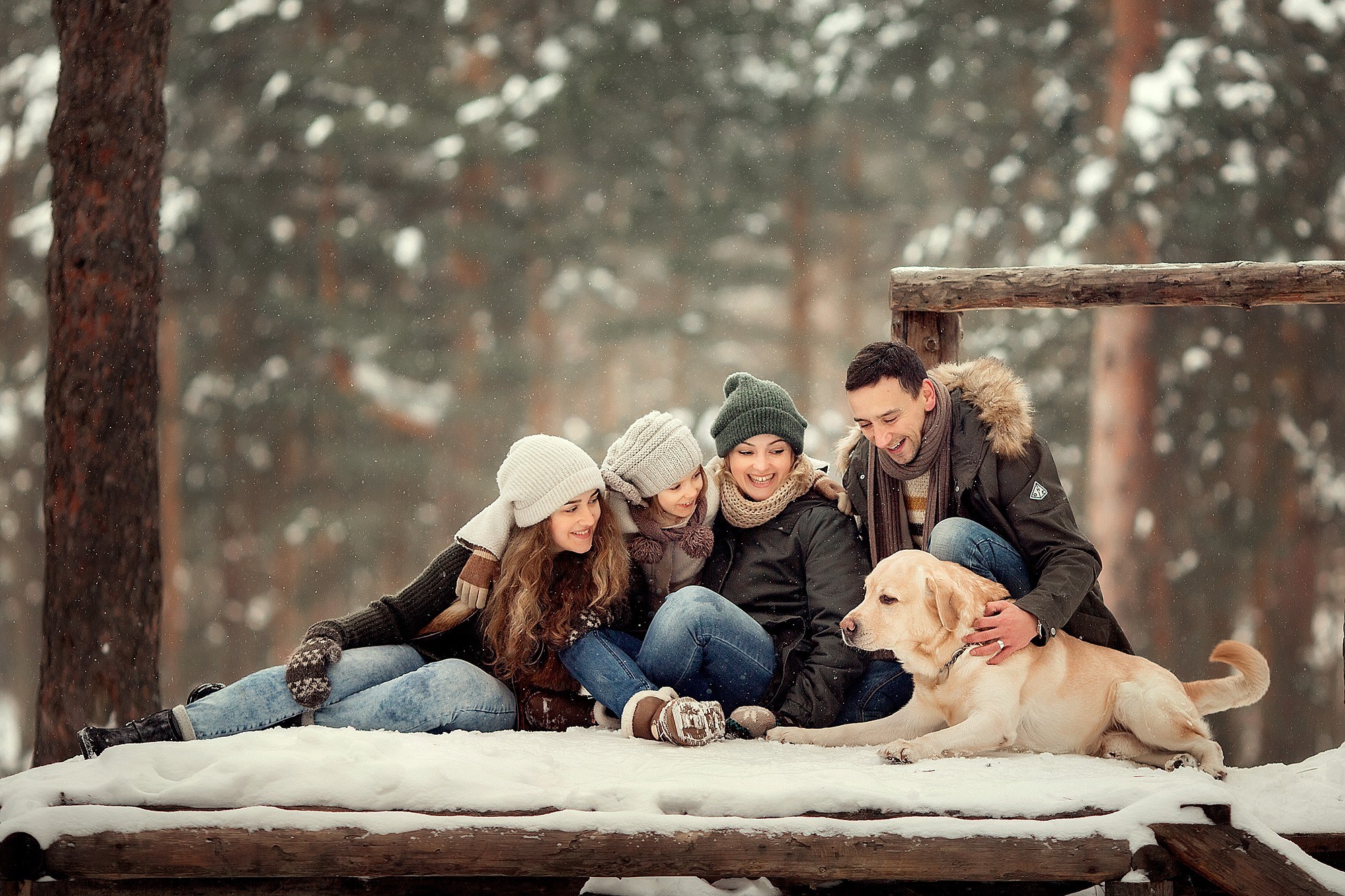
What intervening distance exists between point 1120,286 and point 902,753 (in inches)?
84.2

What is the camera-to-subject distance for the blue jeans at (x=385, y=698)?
3381mm

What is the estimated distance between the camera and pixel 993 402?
3717mm

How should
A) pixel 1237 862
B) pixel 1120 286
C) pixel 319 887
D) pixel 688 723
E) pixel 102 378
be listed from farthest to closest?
pixel 102 378
pixel 1120 286
pixel 688 723
pixel 319 887
pixel 1237 862

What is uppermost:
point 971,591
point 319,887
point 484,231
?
point 484,231

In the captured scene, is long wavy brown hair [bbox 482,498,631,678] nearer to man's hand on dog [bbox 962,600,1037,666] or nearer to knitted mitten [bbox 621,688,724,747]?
knitted mitten [bbox 621,688,724,747]

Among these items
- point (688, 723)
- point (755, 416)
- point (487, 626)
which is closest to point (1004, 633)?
point (688, 723)

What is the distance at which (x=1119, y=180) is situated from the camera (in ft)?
40.5

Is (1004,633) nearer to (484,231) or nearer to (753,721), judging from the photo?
(753,721)

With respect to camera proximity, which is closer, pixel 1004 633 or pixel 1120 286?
pixel 1004 633

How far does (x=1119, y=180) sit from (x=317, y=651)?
11.3 m

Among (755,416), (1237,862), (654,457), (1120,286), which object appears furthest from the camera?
(1120,286)

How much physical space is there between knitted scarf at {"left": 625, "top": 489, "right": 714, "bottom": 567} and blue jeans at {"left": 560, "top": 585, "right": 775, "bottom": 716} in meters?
0.16

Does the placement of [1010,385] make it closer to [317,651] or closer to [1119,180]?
[317,651]

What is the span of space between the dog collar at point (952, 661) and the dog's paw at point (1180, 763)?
2.03ft
